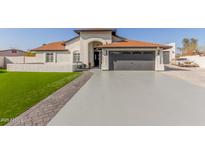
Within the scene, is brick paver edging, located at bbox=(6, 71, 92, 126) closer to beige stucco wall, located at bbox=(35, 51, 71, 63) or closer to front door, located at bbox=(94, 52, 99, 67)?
beige stucco wall, located at bbox=(35, 51, 71, 63)

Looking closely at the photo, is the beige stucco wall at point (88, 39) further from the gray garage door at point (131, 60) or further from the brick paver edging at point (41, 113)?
the brick paver edging at point (41, 113)

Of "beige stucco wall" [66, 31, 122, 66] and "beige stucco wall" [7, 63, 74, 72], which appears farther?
"beige stucco wall" [66, 31, 122, 66]

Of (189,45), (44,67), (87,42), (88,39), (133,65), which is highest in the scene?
(189,45)

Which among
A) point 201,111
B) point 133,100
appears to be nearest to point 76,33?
point 133,100

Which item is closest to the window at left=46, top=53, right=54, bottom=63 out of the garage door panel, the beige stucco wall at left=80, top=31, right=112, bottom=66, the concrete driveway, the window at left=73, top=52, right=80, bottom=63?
the window at left=73, top=52, right=80, bottom=63

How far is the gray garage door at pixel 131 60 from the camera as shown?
21.8 m

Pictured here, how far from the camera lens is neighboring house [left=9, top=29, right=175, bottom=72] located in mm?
21281

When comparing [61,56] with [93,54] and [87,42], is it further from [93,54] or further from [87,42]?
[93,54]

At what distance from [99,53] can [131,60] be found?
590cm

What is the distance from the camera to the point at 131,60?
2195 centimetres

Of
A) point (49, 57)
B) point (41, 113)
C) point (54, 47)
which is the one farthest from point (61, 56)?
point (41, 113)

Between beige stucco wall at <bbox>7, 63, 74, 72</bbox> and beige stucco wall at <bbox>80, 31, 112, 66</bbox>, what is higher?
beige stucco wall at <bbox>80, 31, 112, 66</bbox>
